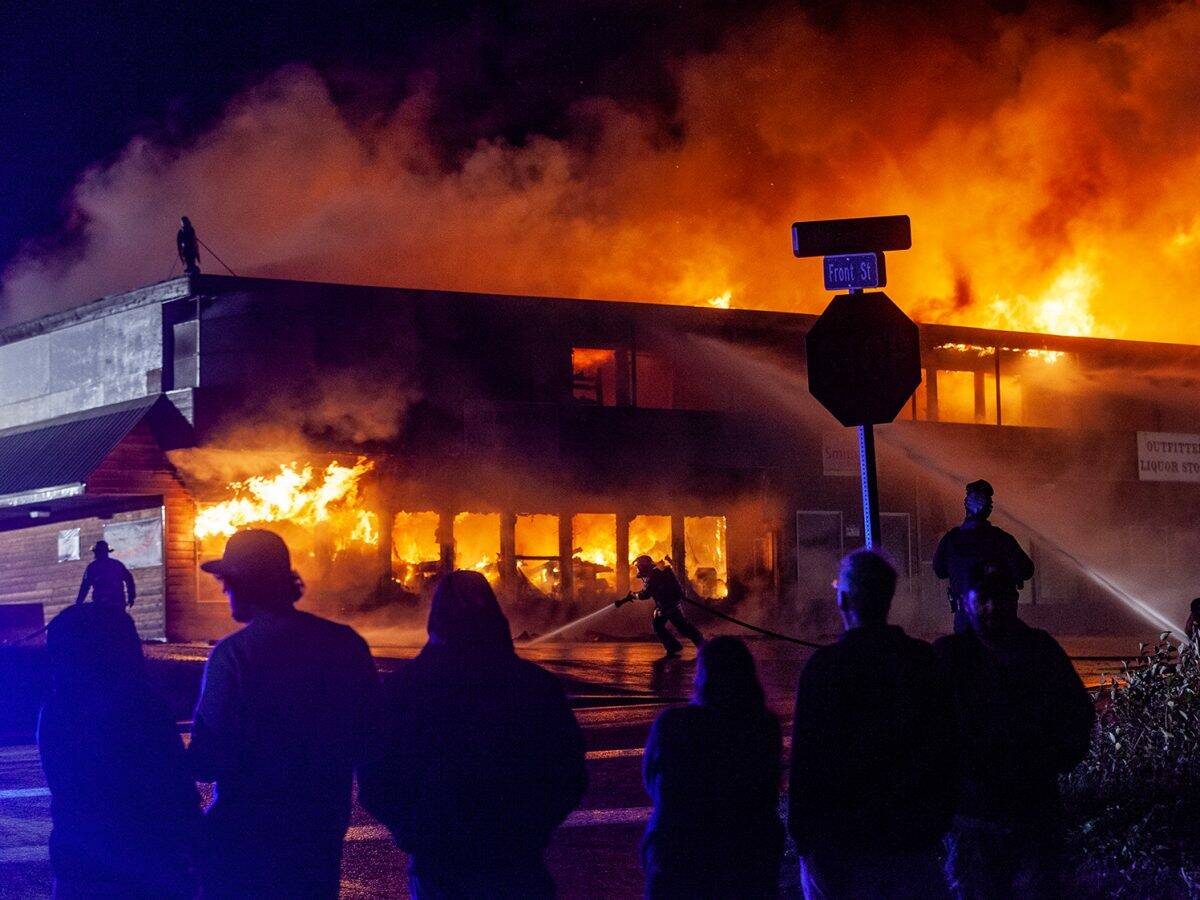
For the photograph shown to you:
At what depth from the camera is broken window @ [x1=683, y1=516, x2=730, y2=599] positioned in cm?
2803

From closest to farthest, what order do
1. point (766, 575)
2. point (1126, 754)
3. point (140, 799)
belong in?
point (140, 799) < point (1126, 754) < point (766, 575)

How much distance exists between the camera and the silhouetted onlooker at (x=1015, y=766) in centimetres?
442

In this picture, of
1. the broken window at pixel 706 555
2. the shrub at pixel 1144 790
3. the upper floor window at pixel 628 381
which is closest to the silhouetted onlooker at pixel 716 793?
the shrub at pixel 1144 790

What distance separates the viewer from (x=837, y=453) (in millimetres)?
29109

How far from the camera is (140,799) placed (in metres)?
4.04

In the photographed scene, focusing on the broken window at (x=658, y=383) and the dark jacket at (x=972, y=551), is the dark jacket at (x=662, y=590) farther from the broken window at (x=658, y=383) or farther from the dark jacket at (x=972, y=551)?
the dark jacket at (x=972, y=551)

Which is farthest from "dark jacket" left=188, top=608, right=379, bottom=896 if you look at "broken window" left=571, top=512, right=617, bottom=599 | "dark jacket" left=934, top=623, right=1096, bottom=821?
"broken window" left=571, top=512, right=617, bottom=599

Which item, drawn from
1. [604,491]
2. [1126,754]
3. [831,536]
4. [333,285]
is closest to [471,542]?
[604,491]

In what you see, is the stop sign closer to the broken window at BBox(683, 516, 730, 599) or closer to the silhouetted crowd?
the silhouetted crowd

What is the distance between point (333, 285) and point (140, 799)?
69.5 feet

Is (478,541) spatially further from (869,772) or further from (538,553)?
(869,772)

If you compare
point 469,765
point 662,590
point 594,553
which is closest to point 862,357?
point 469,765

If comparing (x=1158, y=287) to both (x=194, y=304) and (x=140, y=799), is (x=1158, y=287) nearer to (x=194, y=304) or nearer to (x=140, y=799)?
(x=194, y=304)

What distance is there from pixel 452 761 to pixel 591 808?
5.22 metres
